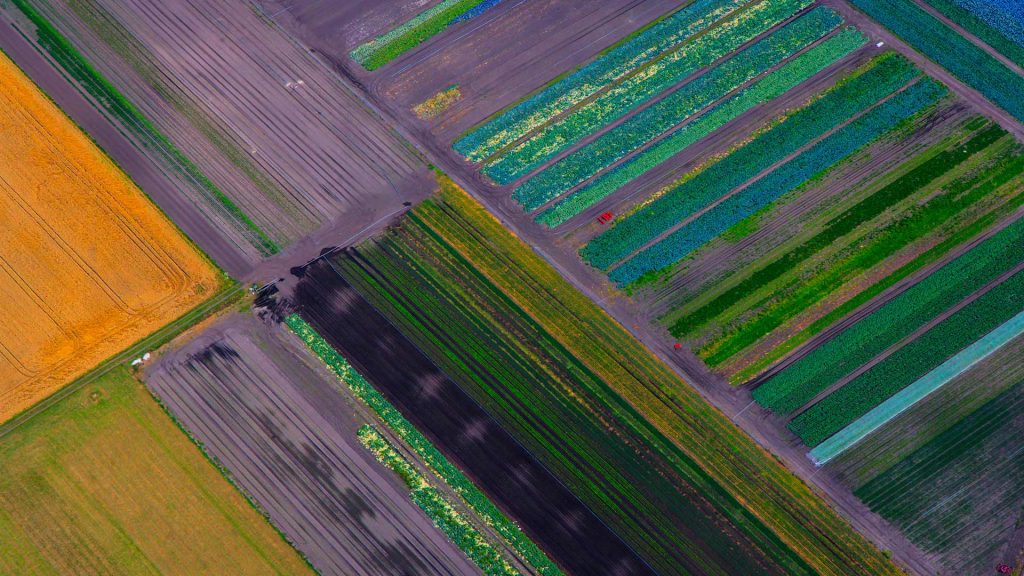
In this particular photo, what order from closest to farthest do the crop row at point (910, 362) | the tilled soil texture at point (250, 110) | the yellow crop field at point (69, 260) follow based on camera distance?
the crop row at point (910, 362)
the yellow crop field at point (69, 260)
the tilled soil texture at point (250, 110)

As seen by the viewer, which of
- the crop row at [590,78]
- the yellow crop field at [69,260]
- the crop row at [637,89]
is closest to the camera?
the yellow crop field at [69,260]

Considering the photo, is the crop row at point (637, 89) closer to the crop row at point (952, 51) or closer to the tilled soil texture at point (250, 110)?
the crop row at point (952, 51)

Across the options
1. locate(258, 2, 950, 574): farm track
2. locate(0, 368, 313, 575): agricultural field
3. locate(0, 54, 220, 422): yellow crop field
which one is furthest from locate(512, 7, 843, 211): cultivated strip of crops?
locate(0, 368, 313, 575): agricultural field

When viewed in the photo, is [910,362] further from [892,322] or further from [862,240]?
[862,240]

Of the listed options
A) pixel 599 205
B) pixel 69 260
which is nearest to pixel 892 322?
pixel 599 205

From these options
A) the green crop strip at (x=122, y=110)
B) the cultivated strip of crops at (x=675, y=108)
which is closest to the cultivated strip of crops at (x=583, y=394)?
the cultivated strip of crops at (x=675, y=108)

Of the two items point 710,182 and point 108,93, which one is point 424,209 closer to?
point 710,182
